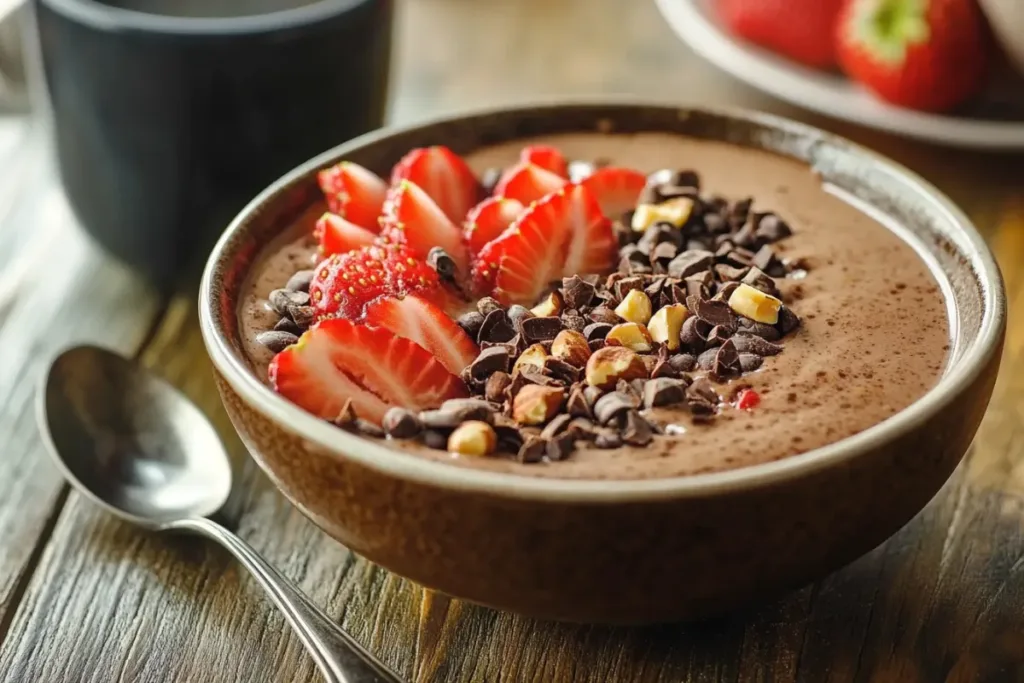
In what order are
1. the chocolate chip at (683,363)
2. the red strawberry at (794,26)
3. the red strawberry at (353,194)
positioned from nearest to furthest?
the chocolate chip at (683,363) → the red strawberry at (353,194) → the red strawberry at (794,26)

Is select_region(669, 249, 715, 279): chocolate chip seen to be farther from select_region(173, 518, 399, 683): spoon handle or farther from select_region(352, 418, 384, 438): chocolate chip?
select_region(173, 518, 399, 683): spoon handle

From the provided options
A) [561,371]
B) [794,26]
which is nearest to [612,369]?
[561,371]

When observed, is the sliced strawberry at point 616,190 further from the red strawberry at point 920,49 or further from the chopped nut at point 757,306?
the red strawberry at point 920,49

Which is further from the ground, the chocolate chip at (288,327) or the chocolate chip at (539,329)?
the chocolate chip at (539,329)

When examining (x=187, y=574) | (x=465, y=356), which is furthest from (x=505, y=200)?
(x=187, y=574)

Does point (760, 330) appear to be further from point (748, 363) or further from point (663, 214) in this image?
point (663, 214)

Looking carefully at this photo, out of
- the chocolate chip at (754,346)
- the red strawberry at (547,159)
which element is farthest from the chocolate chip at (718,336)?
the red strawberry at (547,159)

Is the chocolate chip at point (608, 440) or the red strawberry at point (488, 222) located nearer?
the chocolate chip at point (608, 440)
